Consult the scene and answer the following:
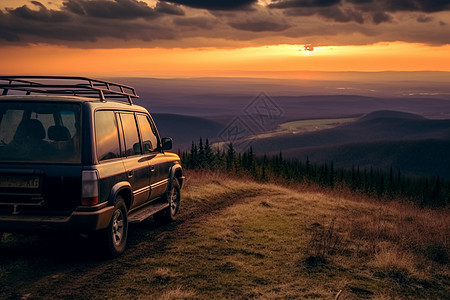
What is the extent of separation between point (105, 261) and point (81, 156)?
192 cm

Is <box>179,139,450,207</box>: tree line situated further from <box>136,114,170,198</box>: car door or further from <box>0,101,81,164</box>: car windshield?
<box>0,101,81,164</box>: car windshield

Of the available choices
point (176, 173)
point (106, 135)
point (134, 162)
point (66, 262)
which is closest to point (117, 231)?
point (66, 262)

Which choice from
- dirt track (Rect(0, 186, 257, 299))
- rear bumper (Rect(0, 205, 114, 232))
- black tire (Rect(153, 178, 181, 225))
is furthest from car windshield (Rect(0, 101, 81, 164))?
black tire (Rect(153, 178, 181, 225))

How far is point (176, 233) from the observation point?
364 inches

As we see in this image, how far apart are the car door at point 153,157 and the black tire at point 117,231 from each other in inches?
53.2

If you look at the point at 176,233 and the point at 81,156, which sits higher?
the point at 81,156

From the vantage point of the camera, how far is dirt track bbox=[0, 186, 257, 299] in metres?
5.74

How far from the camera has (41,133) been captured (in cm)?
643

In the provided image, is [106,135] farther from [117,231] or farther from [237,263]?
[237,263]

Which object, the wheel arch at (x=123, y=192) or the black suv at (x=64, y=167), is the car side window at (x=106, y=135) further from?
the wheel arch at (x=123, y=192)

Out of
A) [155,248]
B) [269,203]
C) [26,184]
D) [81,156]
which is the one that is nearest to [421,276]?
[155,248]

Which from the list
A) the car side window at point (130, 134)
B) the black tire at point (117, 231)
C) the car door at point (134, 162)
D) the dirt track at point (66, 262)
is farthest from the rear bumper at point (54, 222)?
the car side window at point (130, 134)

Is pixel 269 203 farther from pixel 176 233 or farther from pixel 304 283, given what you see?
pixel 304 283

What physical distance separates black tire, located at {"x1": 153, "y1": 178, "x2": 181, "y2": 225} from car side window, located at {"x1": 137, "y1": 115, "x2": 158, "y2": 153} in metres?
1.27
